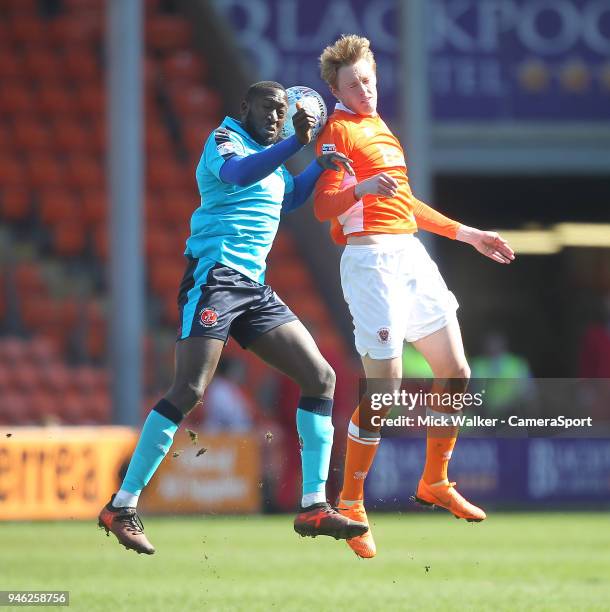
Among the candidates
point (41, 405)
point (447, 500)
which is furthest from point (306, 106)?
point (41, 405)

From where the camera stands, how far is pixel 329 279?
16.6m

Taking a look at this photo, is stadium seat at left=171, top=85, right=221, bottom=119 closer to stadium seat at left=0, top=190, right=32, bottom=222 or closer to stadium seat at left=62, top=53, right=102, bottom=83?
stadium seat at left=62, top=53, right=102, bottom=83

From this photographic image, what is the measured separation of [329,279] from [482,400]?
36.6 ft

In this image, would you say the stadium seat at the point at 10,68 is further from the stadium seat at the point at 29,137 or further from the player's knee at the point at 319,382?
the player's knee at the point at 319,382

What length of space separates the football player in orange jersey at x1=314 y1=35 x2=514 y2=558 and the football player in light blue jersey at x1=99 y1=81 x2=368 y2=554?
14 cm

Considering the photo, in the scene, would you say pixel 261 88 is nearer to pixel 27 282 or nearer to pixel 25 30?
pixel 27 282

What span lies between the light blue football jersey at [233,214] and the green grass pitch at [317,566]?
1325mm

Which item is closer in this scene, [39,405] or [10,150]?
[39,405]

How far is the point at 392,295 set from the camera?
5336 mm

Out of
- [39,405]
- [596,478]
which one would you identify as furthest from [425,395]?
[39,405]

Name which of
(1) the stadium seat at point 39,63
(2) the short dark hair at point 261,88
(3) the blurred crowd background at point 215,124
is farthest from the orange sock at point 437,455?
(1) the stadium seat at point 39,63

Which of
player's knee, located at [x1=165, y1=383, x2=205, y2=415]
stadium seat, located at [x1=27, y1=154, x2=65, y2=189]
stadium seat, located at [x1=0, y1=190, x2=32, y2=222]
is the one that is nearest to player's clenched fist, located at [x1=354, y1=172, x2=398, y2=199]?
player's knee, located at [x1=165, y1=383, x2=205, y2=415]

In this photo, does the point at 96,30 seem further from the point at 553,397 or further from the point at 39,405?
the point at 553,397

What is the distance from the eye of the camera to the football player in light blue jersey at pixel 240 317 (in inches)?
214
